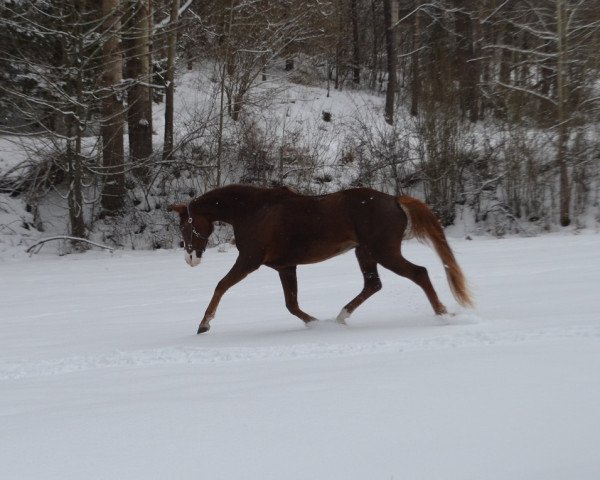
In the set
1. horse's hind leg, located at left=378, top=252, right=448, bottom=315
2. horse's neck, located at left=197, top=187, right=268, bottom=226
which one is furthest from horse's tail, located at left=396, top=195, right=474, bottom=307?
horse's neck, located at left=197, top=187, right=268, bottom=226

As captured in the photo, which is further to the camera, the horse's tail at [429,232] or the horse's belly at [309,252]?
the horse's belly at [309,252]

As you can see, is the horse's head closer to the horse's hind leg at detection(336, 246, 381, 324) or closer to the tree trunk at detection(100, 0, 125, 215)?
the horse's hind leg at detection(336, 246, 381, 324)

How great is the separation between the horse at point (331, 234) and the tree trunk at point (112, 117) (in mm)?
10990

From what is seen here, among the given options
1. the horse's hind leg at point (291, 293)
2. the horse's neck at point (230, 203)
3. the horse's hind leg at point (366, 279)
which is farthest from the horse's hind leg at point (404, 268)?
the horse's neck at point (230, 203)

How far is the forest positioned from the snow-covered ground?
10133mm

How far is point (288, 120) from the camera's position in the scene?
25.7 m

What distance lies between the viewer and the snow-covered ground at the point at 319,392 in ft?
10.3

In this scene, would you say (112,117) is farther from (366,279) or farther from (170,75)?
(366,279)

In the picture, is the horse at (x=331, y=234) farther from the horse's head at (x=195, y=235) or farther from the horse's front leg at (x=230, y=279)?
the horse's head at (x=195, y=235)

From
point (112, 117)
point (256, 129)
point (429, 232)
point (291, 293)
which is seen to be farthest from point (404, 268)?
point (256, 129)

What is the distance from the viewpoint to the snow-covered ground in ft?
10.3

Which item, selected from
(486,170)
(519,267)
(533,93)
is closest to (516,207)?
(486,170)

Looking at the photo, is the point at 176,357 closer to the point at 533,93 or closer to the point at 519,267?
the point at 519,267

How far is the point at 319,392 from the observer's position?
4.07 meters
